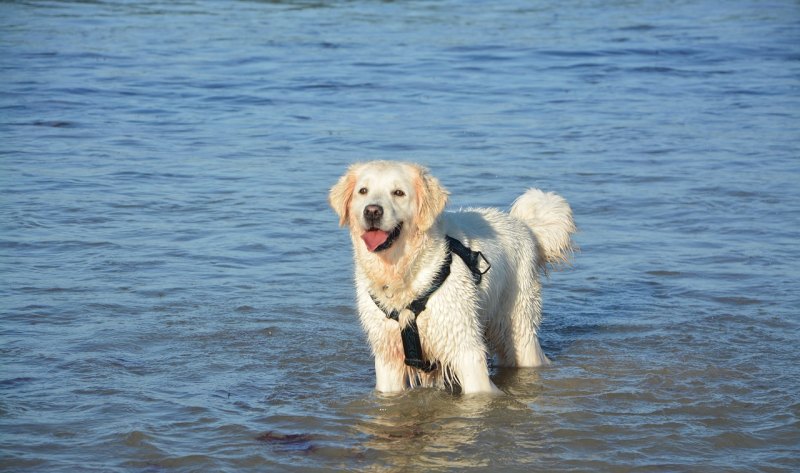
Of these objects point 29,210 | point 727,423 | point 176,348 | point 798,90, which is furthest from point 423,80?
point 727,423

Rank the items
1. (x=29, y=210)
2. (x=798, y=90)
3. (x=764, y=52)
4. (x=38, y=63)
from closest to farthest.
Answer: (x=29, y=210) → (x=798, y=90) → (x=38, y=63) → (x=764, y=52)

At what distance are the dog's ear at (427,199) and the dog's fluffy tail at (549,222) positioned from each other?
1.46 meters

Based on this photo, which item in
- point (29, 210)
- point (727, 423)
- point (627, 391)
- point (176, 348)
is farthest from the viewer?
point (29, 210)

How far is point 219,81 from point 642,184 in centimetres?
961

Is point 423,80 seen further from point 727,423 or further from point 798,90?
point 727,423

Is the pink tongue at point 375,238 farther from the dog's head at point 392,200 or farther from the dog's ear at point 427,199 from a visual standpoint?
the dog's ear at point 427,199

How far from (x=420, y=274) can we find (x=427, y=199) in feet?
1.58

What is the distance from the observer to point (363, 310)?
7227 mm

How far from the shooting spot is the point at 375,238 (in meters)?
6.82

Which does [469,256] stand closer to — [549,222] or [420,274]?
[420,274]

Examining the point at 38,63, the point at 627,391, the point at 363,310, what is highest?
the point at 38,63

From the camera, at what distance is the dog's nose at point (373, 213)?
6676 mm

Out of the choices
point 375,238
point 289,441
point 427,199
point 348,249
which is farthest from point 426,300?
point 348,249

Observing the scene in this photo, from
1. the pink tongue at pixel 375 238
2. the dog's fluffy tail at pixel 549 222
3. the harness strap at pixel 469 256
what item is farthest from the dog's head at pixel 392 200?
the dog's fluffy tail at pixel 549 222
